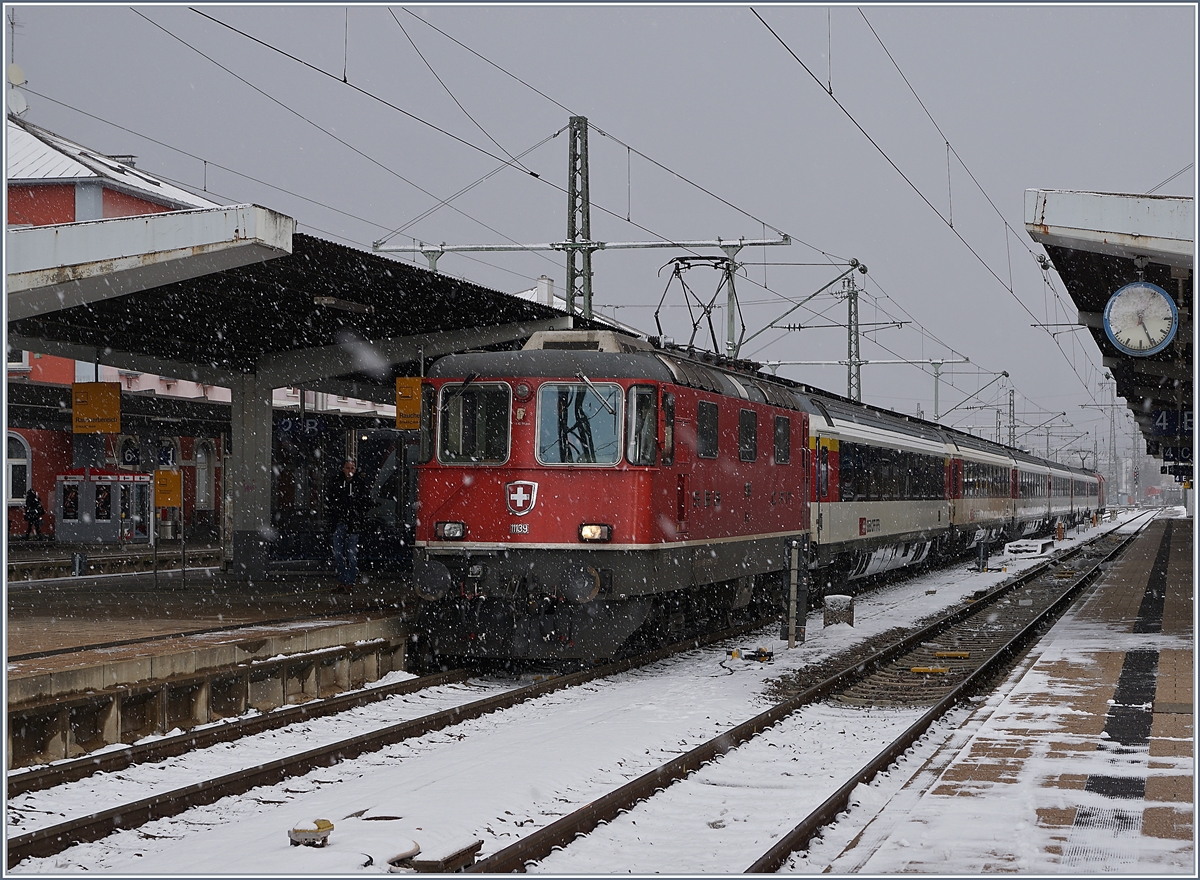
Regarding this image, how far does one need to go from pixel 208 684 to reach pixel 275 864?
4.51 meters

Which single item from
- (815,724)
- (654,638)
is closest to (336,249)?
(654,638)

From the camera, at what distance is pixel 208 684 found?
422 inches

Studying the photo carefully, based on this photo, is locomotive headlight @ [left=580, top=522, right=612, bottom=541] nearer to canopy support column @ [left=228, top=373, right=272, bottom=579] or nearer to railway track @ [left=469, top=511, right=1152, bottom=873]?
railway track @ [left=469, top=511, right=1152, bottom=873]

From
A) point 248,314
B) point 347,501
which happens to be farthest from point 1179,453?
point 248,314

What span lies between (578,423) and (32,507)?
2649cm

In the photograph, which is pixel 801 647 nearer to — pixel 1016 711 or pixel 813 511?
pixel 813 511

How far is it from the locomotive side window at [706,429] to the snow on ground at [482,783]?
2.36m

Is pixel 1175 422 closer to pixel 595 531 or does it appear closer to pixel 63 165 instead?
pixel 595 531

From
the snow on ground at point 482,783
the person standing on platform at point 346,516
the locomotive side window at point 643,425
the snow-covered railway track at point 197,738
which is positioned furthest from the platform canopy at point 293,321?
the snow on ground at point 482,783

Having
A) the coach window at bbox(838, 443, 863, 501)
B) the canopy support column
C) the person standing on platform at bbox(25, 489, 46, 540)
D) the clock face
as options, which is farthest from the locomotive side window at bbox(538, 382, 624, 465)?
the person standing on platform at bbox(25, 489, 46, 540)

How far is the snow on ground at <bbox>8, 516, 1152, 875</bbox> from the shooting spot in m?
6.80

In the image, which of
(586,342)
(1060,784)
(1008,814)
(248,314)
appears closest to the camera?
(1008,814)

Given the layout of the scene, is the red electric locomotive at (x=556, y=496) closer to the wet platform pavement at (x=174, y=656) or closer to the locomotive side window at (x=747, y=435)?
the wet platform pavement at (x=174, y=656)

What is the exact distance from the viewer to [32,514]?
3450 cm
